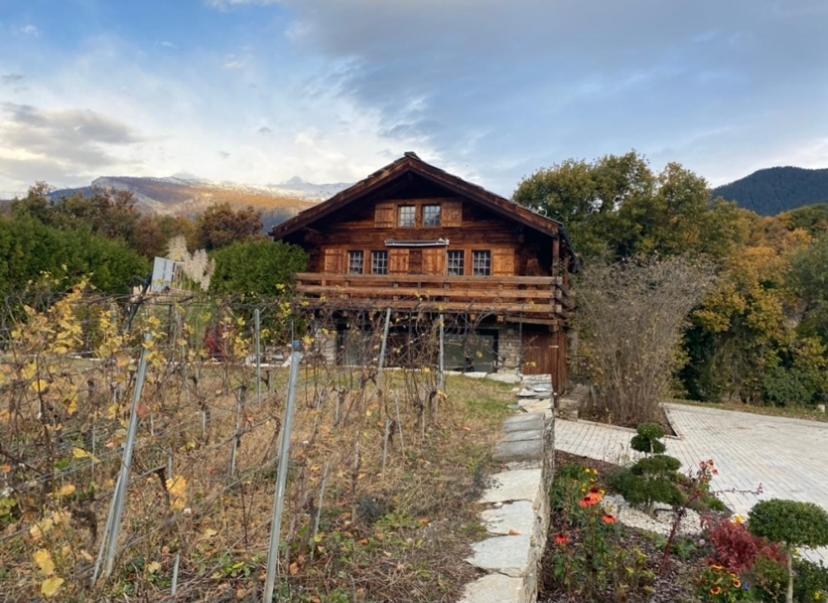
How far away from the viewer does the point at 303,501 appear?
3.29 meters

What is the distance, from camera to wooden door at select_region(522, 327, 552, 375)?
564 inches

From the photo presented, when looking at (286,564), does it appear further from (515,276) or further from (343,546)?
(515,276)

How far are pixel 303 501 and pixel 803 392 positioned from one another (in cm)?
2152

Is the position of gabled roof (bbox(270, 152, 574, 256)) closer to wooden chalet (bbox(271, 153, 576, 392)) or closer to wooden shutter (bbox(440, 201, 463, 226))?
wooden chalet (bbox(271, 153, 576, 392))

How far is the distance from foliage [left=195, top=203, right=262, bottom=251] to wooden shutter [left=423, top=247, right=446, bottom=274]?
21876 millimetres

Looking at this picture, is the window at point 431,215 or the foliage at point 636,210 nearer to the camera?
the window at point 431,215

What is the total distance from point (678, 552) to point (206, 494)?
4321 mm

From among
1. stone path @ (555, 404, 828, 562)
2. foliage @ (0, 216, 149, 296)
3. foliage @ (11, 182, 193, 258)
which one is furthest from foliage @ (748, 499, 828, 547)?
foliage @ (11, 182, 193, 258)

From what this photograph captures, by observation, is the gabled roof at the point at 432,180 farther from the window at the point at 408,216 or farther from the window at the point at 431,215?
the window at the point at 408,216

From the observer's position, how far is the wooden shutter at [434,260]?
633 inches

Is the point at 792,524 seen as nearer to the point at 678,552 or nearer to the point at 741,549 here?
the point at 741,549

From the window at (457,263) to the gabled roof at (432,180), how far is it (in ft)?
5.40

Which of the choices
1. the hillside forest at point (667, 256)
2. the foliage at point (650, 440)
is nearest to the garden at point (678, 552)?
the foliage at point (650, 440)

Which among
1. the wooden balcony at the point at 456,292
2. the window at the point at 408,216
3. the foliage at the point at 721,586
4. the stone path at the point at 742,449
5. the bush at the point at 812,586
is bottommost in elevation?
the stone path at the point at 742,449
